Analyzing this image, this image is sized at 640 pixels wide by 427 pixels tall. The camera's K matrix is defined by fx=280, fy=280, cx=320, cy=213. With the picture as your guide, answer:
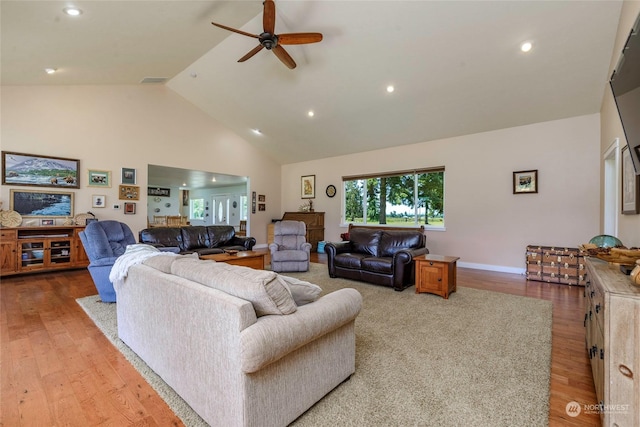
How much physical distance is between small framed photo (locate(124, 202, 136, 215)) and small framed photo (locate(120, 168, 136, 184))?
47 centimetres

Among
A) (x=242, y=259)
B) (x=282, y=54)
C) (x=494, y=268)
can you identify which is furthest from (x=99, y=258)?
(x=494, y=268)

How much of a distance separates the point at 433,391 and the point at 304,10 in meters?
4.43

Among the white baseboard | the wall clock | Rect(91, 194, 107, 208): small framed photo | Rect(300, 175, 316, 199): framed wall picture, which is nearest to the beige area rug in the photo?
the white baseboard

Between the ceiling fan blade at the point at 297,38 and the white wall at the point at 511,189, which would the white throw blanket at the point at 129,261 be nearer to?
the ceiling fan blade at the point at 297,38

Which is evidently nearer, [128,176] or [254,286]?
[254,286]

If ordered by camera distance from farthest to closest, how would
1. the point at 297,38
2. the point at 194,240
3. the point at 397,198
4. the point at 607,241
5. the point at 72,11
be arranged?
1. the point at 397,198
2. the point at 194,240
3. the point at 297,38
4. the point at 72,11
5. the point at 607,241

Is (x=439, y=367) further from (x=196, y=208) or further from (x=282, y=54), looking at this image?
(x=196, y=208)

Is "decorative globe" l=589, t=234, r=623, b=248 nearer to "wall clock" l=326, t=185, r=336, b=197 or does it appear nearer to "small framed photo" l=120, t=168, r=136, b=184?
"wall clock" l=326, t=185, r=336, b=197

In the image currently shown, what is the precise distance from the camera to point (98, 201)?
5621 mm

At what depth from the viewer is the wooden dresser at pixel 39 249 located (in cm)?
449

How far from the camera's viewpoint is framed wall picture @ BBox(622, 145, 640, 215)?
2.57 meters

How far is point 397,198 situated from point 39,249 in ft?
23.3

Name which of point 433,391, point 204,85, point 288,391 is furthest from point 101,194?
point 433,391

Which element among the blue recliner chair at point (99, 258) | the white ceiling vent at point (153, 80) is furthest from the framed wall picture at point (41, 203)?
the white ceiling vent at point (153, 80)
